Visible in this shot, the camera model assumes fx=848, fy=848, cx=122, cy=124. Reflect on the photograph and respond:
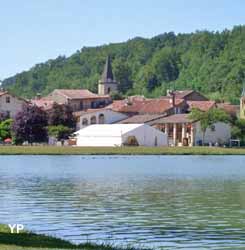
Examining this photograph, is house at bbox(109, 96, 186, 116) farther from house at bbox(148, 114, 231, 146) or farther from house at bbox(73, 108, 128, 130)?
house at bbox(148, 114, 231, 146)

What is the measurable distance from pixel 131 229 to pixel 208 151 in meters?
72.7

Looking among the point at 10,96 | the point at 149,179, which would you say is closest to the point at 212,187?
the point at 149,179

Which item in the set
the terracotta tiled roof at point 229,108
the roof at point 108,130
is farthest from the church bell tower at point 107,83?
the roof at point 108,130

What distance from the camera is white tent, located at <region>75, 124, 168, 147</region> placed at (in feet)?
367

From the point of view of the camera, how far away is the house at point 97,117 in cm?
13025

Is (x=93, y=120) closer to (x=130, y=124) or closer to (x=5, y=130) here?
(x=130, y=124)

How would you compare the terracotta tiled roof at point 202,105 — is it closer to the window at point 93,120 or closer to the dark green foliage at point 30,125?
the window at point 93,120

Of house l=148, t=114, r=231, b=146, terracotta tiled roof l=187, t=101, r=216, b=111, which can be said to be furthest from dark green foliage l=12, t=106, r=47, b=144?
terracotta tiled roof l=187, t=101, r=216, b=111

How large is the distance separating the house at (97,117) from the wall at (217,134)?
63.4 ft

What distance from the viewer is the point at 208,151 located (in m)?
96.1

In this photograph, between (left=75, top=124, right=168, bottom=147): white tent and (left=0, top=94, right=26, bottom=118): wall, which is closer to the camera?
(left=75, top=124, right=168, bottom=147): white tent

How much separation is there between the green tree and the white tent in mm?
5830

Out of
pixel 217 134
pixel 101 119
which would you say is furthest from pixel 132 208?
pixel 101 119

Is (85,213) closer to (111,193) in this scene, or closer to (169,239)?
(169,239)
